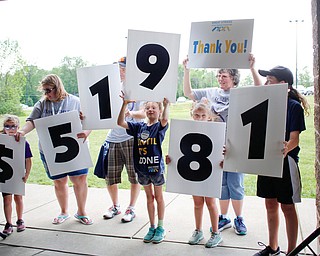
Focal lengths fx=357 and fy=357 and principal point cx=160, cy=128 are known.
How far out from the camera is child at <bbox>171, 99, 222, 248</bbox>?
2.51 metres

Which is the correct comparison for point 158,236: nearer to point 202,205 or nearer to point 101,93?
point 202,205

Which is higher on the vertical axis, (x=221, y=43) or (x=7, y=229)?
(x=221, y=43)

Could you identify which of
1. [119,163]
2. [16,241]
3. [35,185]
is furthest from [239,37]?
[35,185]

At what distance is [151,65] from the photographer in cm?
231

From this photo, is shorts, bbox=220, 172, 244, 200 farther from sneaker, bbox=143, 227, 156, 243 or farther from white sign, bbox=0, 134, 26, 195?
white sign, bbox=0, 134, 26, 195

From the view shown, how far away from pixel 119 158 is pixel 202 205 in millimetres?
843

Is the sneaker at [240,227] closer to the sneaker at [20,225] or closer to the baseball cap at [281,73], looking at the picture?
the baseball cap at [281,73]

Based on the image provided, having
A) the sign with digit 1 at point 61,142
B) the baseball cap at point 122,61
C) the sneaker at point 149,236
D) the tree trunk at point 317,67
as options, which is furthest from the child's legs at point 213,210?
the baseball cap at point 122,61

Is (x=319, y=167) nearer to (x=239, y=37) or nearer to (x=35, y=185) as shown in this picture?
(x=239, y=37)

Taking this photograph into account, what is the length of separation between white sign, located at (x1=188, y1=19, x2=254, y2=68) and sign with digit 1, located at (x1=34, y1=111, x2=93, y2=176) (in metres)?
1.07

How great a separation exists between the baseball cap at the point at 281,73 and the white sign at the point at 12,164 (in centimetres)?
190

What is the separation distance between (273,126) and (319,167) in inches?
14.7

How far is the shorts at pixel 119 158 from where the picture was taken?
9.86 feet

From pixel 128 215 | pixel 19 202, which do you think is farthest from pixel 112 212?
pixel 19 202
